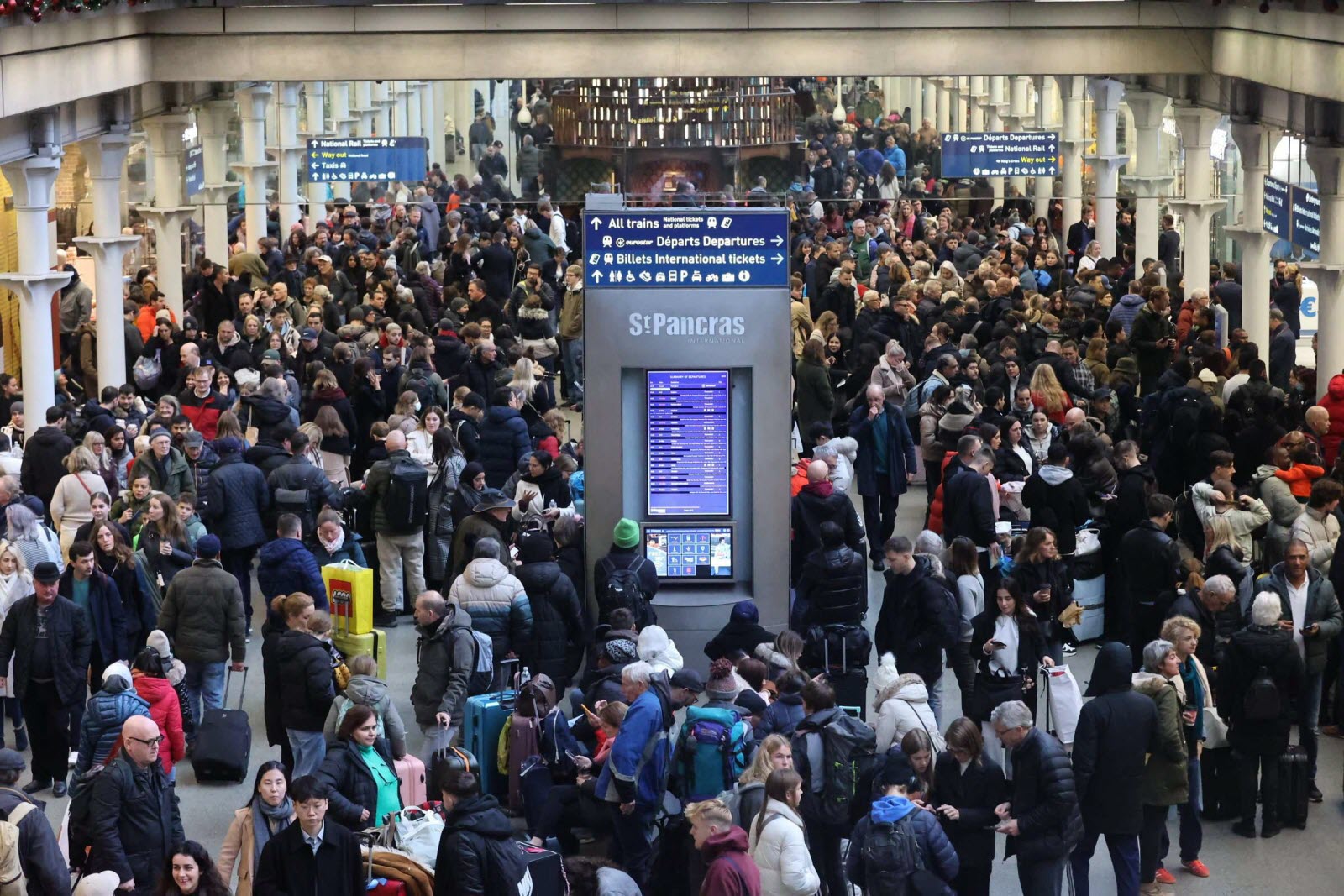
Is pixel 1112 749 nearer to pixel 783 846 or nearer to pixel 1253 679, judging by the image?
pixel 1253 679

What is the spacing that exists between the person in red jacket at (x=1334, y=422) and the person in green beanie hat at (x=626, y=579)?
5979 mm

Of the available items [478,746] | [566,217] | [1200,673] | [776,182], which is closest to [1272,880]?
[1200,673]

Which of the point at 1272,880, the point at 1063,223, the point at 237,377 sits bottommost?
the point at 1272,880

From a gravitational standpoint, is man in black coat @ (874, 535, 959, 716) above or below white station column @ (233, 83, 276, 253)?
below

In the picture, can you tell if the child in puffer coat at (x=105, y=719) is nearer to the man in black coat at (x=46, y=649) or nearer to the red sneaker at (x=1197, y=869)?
the man in black coat at (x=46, y=649)

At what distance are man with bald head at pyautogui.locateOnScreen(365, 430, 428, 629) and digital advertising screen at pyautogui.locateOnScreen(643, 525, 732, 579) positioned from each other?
1.92m

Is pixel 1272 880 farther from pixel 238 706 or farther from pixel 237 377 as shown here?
pixel 237 377

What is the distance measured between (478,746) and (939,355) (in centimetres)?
780

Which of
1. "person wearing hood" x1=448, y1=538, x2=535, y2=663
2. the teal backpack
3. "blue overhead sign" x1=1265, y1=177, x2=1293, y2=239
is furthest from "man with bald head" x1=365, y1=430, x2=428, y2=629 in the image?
"blue overhead sign" x1=1265, y1=177, x2=1293, y2=239

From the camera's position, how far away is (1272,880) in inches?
502

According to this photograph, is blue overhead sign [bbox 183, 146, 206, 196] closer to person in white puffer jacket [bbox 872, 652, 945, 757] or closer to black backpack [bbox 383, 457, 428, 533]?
black backpack [bbox 383, 457, 428, 533]

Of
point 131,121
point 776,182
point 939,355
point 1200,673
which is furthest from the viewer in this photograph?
point 776,182

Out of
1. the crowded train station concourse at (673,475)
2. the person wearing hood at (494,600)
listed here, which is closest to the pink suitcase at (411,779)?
the crowded train station concourse at (673,475)

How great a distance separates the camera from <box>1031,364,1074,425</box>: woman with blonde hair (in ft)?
62.6
